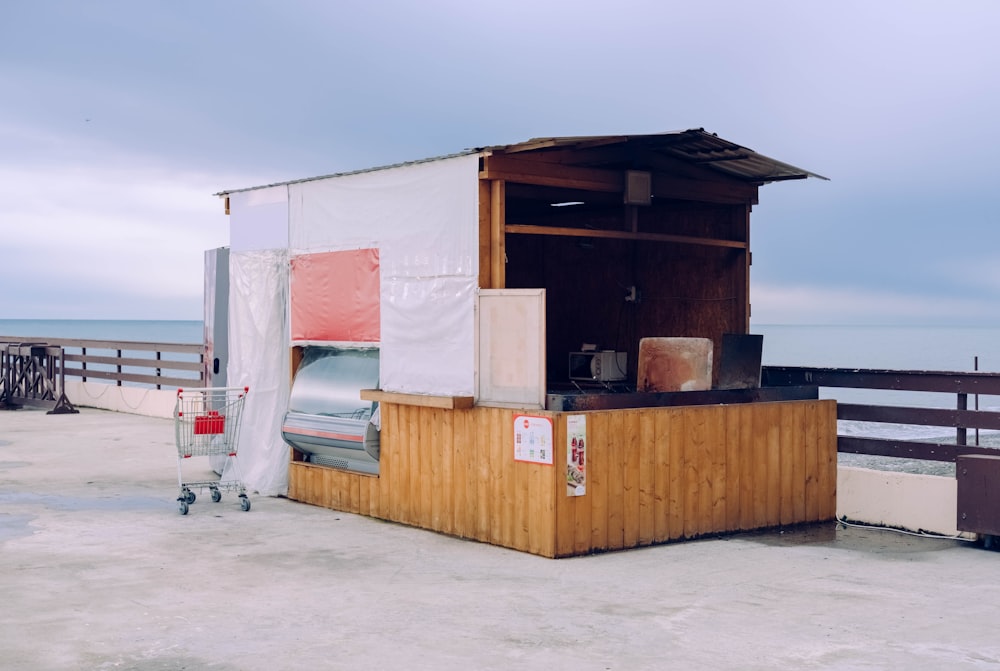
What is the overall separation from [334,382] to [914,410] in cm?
562

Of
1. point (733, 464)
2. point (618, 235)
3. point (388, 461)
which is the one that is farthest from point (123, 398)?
point (733, 464)

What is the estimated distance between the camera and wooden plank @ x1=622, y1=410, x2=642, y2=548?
9148mm

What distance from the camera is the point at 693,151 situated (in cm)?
1058

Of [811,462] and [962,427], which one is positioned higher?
[962,427]

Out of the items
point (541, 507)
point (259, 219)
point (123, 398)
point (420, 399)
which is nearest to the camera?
point (541, 507)

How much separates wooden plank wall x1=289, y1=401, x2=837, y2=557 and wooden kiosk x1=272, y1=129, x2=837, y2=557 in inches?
0.6

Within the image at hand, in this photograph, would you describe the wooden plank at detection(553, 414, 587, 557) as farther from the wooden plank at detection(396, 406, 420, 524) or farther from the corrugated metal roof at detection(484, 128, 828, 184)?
the corrugated metal roof at detection(484, 128, 828, 184)

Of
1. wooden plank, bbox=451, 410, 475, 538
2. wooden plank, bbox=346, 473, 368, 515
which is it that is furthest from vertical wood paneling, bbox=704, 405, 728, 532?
wooden plank, bbox=346, 473, 368, 515

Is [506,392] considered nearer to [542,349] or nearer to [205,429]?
[542,349]

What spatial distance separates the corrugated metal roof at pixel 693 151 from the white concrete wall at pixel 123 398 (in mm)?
9399

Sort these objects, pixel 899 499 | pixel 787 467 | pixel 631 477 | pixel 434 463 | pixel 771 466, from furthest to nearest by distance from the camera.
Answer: pixel 787 467 → pixel 771 466 → pixel 899 499 → pixel 434 463 → pixel 631 477

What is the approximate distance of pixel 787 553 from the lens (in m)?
9.09

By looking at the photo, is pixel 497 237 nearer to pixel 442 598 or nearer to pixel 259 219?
pixel 442 598

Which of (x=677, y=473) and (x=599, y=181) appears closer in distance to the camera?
(x=677, y=473)
